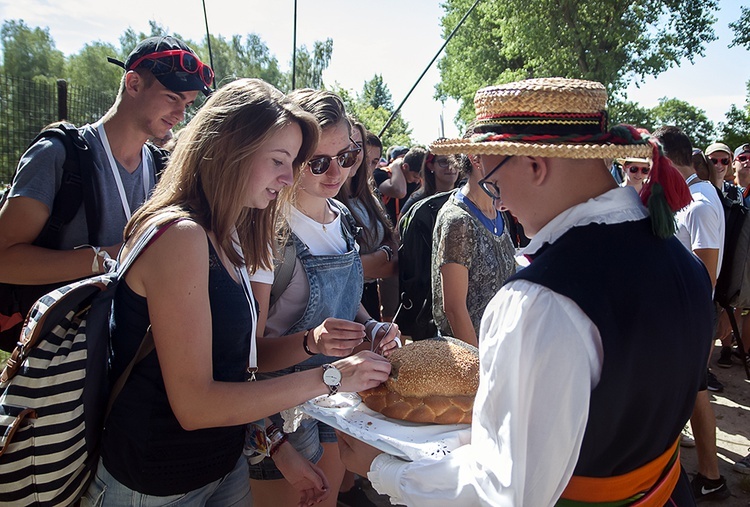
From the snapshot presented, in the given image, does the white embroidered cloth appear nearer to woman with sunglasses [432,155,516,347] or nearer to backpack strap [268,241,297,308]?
backpack strap [268,241,297,308]

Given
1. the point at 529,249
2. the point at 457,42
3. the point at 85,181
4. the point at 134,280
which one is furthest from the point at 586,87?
the point at 457,42

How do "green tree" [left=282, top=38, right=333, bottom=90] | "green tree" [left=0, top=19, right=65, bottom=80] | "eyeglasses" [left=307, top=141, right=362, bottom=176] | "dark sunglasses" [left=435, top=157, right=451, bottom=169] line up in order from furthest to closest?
"green tree" [left=282, top=38, right=333, bottom=90]
"green tree" [left=0, top=19, right=65, bottom=80]
"dark sunglasses" [left=435, top=157, right=451, bottom=169]
"eyeglasses" [left=307, top=141, right=362, bottom=176]

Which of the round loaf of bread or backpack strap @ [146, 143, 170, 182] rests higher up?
backpack strap @ [146, 143, 170, 182]

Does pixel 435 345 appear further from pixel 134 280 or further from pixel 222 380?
pixel 134 280

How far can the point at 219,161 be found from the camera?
1.65 m

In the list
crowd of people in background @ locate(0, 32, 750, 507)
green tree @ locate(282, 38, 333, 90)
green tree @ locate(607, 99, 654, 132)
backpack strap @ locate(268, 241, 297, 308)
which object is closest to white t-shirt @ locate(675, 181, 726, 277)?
crowd of people in background @ locate(0, 32, 750, 507)

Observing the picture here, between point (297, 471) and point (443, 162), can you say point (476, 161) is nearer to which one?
point (297, 471)

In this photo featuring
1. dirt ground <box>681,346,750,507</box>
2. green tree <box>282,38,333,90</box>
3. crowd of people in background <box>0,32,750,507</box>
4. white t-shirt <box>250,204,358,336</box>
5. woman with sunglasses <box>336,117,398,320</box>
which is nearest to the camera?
crowd of people in background <box>0,32,750,507</box>

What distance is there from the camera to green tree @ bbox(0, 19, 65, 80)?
3700 centimetres

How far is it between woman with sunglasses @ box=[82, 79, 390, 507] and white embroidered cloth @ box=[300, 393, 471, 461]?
0.34ft

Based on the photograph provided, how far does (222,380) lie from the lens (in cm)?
166

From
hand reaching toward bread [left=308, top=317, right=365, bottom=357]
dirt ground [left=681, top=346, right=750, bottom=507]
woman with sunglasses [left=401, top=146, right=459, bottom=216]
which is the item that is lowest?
dirt ground [left=681, top=346, right=750, bottom=507]

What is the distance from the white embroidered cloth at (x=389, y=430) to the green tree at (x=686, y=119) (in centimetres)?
2130

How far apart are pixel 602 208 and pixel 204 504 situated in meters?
1.43
